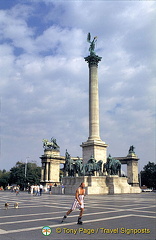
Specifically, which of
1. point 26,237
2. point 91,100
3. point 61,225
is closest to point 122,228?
point 61,225

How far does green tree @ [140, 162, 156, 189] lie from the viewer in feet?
313

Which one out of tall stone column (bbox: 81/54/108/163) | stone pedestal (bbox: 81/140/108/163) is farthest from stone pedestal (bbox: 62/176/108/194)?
tall stone column (bbox: 81/54/108/163)

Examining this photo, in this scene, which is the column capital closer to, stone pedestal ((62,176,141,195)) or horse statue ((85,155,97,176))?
horse statue ((85,155,97,176))

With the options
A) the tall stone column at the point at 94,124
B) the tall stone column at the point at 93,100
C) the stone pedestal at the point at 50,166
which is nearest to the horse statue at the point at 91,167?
the tall stone column at the point at 94,124

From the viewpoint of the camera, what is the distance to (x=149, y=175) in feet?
320

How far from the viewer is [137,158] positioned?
8906 cm

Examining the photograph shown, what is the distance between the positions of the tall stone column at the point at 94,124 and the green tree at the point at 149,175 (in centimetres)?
5719

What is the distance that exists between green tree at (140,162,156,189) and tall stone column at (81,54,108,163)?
188 feet

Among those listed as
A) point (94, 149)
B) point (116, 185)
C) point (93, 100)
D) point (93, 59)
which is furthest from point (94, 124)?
point (93, 59)

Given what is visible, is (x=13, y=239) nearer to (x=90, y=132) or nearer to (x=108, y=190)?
(x=108, y=190)

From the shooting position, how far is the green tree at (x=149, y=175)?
95.4 meters

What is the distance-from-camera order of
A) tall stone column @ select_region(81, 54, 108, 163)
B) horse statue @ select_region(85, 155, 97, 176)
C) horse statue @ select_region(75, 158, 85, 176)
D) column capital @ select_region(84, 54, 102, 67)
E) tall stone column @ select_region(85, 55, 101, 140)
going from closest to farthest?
horse statue @ select_region(85, 155, 97, 176) < horse statue @ select_region(75, 158, 85, 176) < tall stone column @ select_region(81, 54, 108, 163) < tall stone column @ select_region(85, 55, 101, 140) < column capital @ select_region(84, 54, 102, 67)

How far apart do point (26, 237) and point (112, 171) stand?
33610 mm

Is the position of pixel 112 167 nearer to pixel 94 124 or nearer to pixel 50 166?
pixel 94 124
